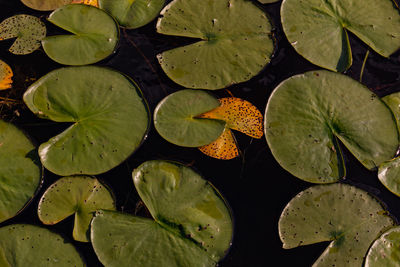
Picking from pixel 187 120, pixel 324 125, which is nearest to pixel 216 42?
pixel 187 120

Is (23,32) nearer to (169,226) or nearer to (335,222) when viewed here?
(169,226)

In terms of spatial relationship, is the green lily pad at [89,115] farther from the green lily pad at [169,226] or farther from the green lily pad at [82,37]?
the green lily pad at [169,226]

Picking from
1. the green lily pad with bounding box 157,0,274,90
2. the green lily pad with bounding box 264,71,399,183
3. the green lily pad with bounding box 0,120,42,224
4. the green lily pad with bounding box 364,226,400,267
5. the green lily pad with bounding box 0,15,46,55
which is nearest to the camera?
the green lily pad with bounding box 364,226,400,267

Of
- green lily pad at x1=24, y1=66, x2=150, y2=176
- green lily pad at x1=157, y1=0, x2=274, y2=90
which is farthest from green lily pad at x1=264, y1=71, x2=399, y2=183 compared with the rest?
green lily pad at x1=24, y1=66, x2=150, y2=176

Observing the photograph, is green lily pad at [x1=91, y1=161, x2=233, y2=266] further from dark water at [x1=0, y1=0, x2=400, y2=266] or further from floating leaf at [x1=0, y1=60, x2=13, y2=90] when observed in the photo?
floating leaf at [x1=0, y1=60, x2=13, y2=90]

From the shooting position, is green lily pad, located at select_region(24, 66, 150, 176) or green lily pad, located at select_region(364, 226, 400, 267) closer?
green lily pad, located at select_region(364, 226, 400, 267)

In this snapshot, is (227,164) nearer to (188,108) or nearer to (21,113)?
(188,108)
